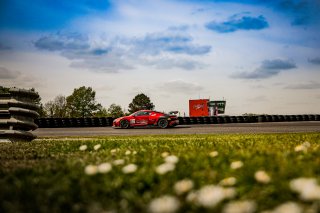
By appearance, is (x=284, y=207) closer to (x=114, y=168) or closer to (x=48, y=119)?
Answer: (x=114, y=168)

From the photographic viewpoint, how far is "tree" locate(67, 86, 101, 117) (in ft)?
295

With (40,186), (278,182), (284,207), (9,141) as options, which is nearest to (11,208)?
(40,186)

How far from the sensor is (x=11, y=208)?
2.11 metres

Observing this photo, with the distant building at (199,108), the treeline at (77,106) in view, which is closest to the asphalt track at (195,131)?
the distant building at (199,108)

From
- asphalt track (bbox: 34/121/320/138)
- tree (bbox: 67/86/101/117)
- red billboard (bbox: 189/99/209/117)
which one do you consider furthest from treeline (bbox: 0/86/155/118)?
asphalt track (bbox: 34/121/320/138)

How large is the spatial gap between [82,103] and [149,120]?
69.0 m

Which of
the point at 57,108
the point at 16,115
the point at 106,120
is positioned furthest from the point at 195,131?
the point at 57,108

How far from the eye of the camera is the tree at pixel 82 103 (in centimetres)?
9000

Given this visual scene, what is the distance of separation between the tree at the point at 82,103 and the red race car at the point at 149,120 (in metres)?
67.0

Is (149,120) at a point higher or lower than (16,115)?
lower

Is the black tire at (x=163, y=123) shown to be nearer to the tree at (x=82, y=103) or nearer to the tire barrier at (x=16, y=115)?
the tire barrier at (x=16, y=115)

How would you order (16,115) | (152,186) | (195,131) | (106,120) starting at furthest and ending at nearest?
(106,120) → (195,131) → (16,115) → (152,186)

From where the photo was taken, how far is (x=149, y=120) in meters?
24.7

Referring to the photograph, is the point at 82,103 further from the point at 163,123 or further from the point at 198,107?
the point at 163,123
